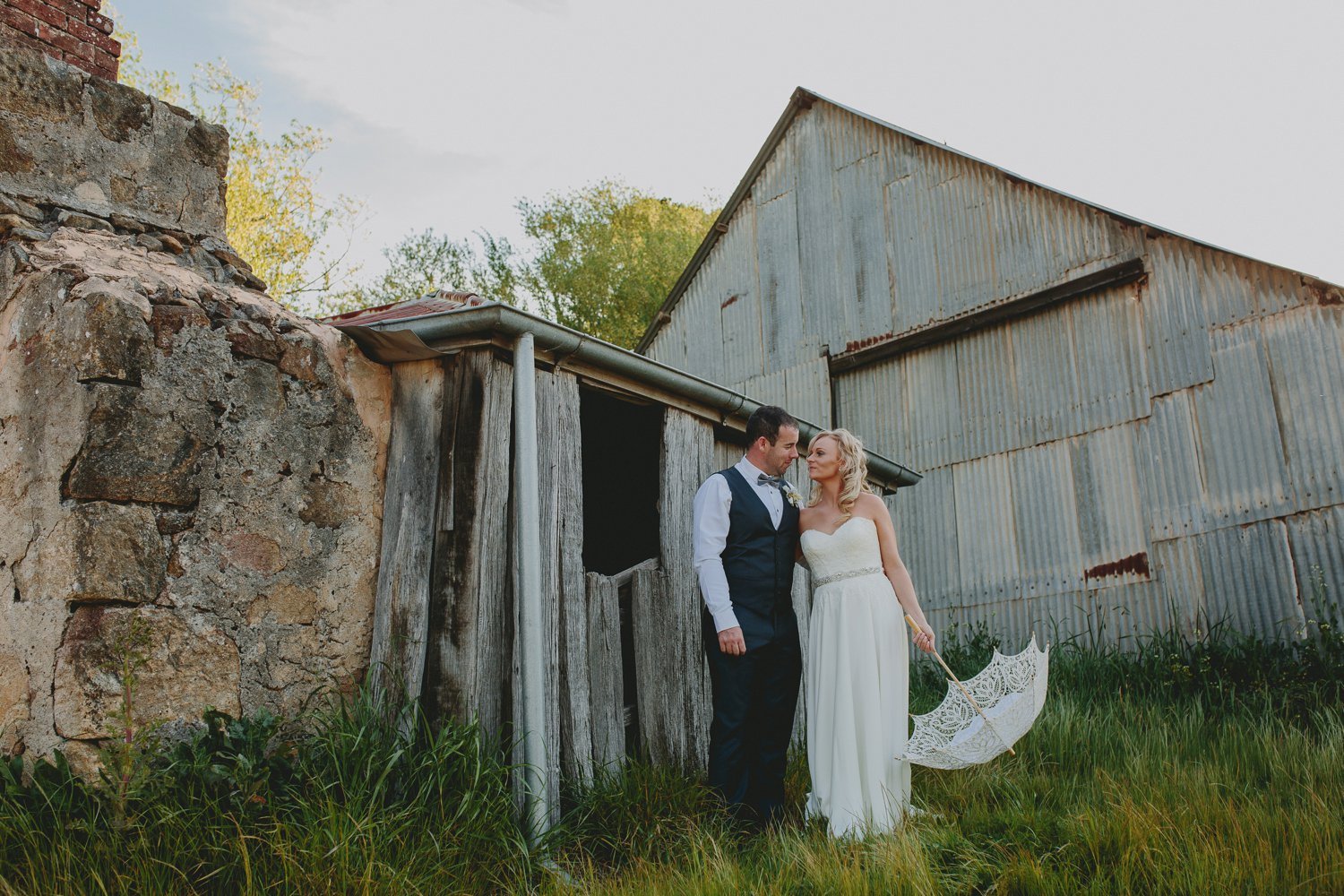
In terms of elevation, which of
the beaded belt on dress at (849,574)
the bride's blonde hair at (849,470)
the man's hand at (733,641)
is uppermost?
the bride's blonde hair at (849,470)

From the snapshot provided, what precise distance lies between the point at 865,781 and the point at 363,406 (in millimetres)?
2976

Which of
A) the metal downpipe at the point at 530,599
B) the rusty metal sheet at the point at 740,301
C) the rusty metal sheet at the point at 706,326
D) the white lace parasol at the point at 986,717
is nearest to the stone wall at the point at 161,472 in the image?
the metal downpipe at the point at 530,599

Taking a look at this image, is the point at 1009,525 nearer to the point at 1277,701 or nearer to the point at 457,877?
the point at 1277,701

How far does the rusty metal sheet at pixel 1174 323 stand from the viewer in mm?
8078

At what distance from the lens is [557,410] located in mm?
5188

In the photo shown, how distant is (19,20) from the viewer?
4703 millimetres

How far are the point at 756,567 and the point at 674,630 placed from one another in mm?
986

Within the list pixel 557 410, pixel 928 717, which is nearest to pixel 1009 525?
pixel 928 717

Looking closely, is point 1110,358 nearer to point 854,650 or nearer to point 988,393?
point 988,393

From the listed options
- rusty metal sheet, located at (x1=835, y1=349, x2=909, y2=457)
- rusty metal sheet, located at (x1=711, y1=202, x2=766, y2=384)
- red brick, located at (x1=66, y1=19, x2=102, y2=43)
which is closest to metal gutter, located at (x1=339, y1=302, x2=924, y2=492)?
red brick, located at (x1=66, y1=19, x2=102, y2=43)

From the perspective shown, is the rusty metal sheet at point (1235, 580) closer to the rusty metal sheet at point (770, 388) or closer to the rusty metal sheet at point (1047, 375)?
the rusty metal sheet at point (1047, 375)

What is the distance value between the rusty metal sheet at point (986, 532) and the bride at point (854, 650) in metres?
4.49

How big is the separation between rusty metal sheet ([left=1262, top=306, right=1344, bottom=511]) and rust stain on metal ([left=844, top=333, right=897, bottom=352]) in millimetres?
3564

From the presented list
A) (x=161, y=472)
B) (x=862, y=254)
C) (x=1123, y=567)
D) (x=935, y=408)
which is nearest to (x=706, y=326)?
(x=862, y=254)
